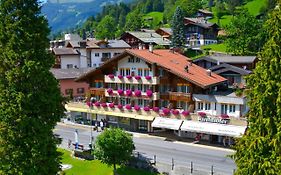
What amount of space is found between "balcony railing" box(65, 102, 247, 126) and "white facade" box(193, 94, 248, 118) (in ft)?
6.13

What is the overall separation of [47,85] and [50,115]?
1.83 m

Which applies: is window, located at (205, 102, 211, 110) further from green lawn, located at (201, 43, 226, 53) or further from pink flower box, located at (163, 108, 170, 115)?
green lawn, located at (201, 43, 226, 53)

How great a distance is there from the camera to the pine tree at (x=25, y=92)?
78.9 ft

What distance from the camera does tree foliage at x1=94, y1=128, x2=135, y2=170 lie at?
124ft

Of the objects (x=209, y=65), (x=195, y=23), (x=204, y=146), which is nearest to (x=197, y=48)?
(x=195, y=23)

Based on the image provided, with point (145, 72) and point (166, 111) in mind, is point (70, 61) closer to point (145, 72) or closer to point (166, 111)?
point (145, 72)

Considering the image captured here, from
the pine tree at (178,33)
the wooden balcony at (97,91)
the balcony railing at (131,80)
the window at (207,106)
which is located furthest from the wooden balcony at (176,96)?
the pine tree at (178,33)

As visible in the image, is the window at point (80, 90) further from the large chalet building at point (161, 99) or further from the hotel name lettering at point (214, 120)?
the hotel name lettering at point (214, 120)

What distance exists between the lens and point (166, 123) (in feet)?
169

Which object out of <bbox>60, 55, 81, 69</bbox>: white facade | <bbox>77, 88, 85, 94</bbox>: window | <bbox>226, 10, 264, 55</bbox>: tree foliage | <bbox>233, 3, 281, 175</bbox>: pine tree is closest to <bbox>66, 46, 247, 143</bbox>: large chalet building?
Answer: <bbox>77, 88, 85, 94</bbox>: window

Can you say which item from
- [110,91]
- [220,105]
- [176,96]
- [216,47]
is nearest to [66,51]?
[110,91]

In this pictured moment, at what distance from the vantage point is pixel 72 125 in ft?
200

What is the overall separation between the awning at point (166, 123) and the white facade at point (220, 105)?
3.17m

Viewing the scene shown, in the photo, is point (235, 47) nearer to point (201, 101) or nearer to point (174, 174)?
point (201, 101)
